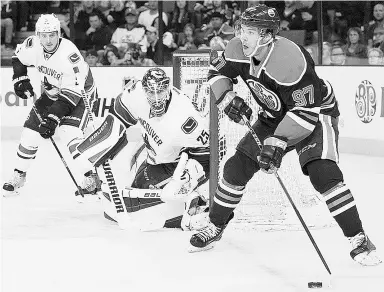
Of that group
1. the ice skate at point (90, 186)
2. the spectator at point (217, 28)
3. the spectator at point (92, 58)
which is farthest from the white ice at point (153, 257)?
the spectator at point (217, 28)

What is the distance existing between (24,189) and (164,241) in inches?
68.6

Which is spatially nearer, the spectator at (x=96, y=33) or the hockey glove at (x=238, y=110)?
the hockey glove at (x=238, y=110)

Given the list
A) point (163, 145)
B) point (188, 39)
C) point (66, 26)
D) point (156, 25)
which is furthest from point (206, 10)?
point (163, 145)

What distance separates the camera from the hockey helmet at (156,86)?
14.1 ft

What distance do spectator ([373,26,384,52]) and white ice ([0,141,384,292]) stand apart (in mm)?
2520

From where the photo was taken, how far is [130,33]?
852 centimetres

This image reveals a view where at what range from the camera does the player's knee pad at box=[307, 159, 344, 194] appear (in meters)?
3.66

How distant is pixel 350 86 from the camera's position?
7.13m

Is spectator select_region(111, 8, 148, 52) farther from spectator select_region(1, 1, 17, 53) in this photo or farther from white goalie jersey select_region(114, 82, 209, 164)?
white goalie jersey select_region(114, 82, 209, 164)

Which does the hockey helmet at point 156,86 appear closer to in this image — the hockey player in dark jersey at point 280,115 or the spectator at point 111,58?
the hockey player in dark jersey at point 280,115

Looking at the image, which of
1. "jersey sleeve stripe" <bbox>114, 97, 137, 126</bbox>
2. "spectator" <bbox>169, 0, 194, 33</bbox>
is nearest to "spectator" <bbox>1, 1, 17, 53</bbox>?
"spectator" <bbox>169, 0, 194, 33</bbox>

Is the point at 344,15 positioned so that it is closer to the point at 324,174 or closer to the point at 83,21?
the point at 83,21

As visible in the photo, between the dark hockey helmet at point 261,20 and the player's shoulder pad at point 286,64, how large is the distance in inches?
2.6

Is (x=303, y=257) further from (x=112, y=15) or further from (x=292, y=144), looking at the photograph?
(x=112, y=15)
